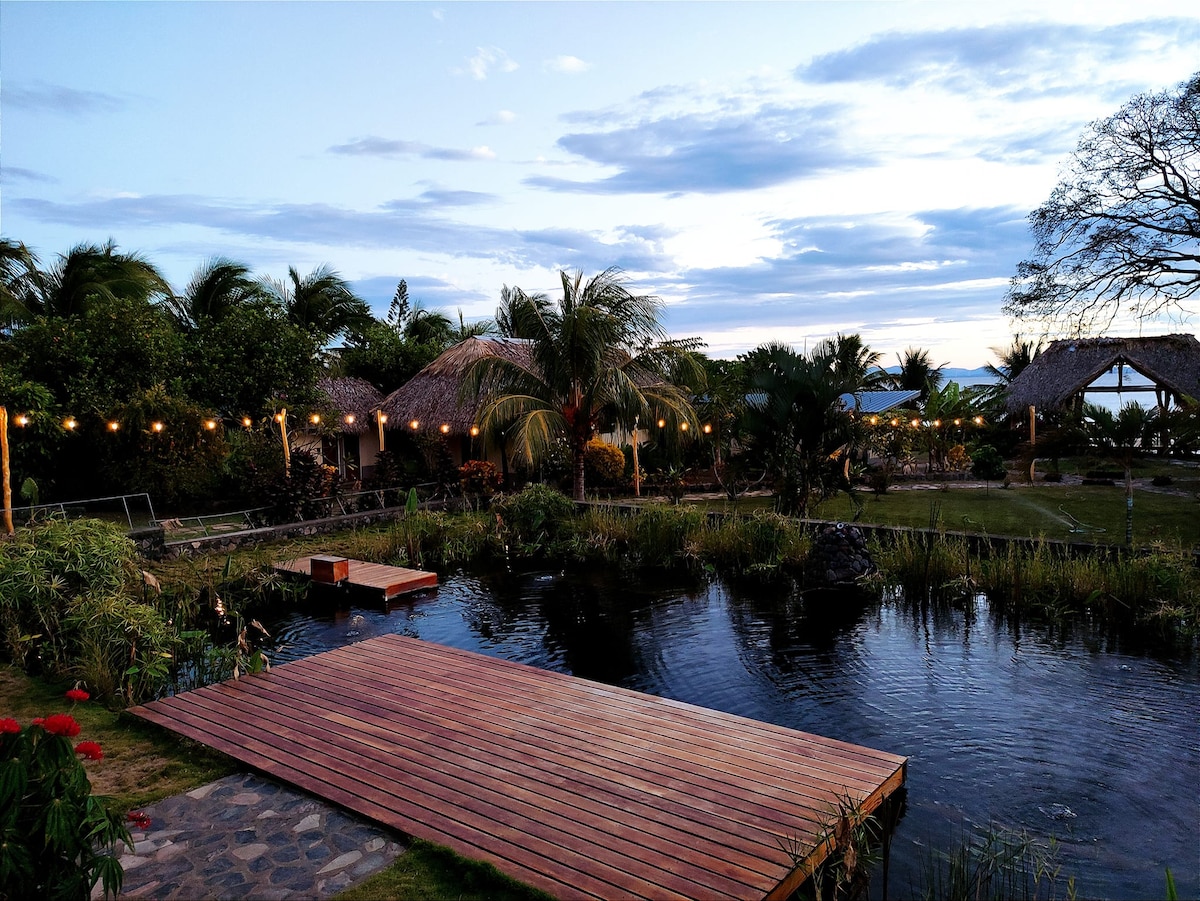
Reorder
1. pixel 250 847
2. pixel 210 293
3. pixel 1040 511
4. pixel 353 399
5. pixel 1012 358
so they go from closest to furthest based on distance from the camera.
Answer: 1. pixel 250 847
2. pixel 1040 511
3. pixel 353 399
4. pixel 210 293
5. pixel 1012 358

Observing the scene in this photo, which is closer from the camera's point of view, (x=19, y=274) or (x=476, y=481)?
(x=476, y=481)

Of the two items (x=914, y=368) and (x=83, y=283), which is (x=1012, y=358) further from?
(x=83, y=283)

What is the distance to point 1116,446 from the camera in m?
9.85

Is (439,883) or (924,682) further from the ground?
(439,883)

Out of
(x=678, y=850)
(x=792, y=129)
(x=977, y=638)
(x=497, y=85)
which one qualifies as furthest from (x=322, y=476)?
(x=678, y=850)

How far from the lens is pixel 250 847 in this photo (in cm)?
381

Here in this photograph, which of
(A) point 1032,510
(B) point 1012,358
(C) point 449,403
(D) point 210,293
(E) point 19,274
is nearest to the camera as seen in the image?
(A) point 1032,510

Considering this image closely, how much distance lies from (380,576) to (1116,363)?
80.2ft

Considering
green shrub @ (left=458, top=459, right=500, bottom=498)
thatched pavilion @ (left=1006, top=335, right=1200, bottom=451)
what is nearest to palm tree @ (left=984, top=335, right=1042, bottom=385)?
thatched pavilion @ (left=1006, top=335, right=1200, bottom=451)

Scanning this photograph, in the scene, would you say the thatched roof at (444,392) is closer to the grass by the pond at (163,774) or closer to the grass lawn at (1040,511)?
the grass lawn at (1040,511)

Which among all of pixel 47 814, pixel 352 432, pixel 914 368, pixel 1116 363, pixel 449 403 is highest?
pixel 914 368

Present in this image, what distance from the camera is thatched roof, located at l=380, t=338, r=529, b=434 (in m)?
17.9

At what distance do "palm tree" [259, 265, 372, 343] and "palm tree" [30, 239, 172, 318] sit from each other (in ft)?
12.9

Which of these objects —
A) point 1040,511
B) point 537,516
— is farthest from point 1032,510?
point 537,516
